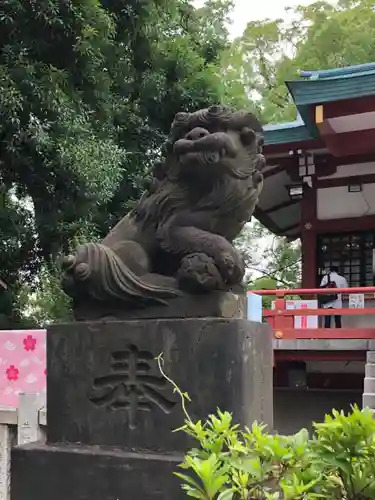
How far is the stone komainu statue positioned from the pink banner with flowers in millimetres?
2634

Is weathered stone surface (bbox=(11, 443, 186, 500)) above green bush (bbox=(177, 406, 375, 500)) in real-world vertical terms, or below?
below

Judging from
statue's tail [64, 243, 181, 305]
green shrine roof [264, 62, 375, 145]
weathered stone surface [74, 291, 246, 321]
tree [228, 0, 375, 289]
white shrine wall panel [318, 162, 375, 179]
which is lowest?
weathered stone surface [74, 291, 246, 321]

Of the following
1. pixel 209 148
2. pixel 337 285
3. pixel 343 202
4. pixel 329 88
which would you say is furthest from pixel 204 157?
pixel 343 202

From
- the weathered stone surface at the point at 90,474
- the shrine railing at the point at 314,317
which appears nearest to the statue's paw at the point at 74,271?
the weathered stone surface at the point at 90,474

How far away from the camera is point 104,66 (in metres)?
8.20

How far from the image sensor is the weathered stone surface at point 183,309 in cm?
324

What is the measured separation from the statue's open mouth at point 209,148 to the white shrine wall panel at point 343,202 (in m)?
7.26

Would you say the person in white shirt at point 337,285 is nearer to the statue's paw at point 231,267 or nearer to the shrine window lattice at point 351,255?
the shrine window lattice at point 351,255

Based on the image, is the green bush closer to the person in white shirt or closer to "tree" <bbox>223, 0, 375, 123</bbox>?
the person in white shirt

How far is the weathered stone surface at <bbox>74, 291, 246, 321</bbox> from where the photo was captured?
3244mm

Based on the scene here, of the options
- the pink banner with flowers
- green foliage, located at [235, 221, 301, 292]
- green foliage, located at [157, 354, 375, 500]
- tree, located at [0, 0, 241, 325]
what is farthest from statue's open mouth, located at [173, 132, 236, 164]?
green foliage, located at [235, 221, 301, 292]

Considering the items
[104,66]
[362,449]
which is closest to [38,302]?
[104,66]

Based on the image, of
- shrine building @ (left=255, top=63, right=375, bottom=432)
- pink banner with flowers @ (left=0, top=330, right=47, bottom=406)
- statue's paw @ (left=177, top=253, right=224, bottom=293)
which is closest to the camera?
statue's paw @ (left=177, top=253, right=224, bottom=293)

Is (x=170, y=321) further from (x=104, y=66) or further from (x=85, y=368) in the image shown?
(x=104, y=66)
